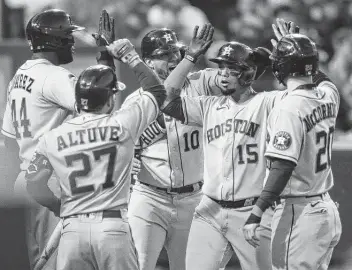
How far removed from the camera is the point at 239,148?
551cm

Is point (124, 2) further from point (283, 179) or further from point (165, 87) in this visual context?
point (283, 179)

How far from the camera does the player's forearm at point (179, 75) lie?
5457 millimetres

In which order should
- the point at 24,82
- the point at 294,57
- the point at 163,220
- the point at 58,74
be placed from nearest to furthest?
1. the point at 294,57
2. the point at 58,74
3. the point at 24,82
4. the point at 163,220

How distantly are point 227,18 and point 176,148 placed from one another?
6.58 meters

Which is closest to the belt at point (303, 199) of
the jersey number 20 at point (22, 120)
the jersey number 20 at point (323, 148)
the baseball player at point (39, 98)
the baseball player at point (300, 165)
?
the baseball player at point (300, 165)

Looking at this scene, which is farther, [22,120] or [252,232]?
[22,120]

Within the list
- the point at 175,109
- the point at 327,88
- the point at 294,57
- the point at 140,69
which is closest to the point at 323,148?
the point at 294,57

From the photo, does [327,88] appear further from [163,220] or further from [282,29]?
[163,220]

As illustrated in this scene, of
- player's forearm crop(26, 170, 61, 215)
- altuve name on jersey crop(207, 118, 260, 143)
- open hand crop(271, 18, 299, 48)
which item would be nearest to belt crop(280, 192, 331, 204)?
altuve name on jersey crop(207, 118, 260, 143)

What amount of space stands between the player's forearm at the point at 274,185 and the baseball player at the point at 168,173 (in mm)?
1335

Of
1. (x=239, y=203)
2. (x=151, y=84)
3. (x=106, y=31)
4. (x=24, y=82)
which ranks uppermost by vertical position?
(x=106, y=31)

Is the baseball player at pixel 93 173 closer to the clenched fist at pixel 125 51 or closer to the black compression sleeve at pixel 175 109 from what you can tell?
the clenched fist at pixel 125 51

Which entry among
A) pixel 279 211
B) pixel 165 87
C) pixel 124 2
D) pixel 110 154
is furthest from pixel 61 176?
pixel 124 2

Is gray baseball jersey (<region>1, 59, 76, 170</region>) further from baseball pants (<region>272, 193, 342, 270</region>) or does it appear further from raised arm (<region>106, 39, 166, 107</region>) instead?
baseball pants (<region>272, 193, 342, 270</region>)
